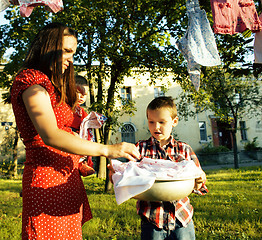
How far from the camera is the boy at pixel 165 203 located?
176cm

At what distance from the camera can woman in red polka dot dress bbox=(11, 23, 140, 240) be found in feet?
4.02

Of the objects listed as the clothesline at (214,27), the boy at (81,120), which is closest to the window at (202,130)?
the clothesline at (214,27)

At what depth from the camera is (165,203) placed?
1819 mm

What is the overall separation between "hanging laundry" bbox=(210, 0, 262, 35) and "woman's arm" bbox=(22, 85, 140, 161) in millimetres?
2323

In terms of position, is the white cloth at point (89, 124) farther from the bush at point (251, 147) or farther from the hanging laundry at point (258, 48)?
the bush at point (251, 147)

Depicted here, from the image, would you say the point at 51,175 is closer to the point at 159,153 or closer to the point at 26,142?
the point at 26,142

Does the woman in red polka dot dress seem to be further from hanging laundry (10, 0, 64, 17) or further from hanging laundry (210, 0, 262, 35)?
hanging laundry (210, 0, 262, 35)

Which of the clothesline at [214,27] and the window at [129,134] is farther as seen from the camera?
the window at [129,134]

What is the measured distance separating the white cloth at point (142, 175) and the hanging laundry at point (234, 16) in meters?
1.95

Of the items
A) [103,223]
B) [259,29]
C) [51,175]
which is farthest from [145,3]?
[51,175]

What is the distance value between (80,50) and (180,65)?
2.74m

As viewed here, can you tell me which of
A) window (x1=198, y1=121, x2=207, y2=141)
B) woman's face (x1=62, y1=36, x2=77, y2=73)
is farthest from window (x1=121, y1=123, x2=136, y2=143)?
woman's face (x1=62, y1=36, x2=77, y2=73)

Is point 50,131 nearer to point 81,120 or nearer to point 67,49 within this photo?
point 67,49

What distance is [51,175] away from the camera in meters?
1.35
